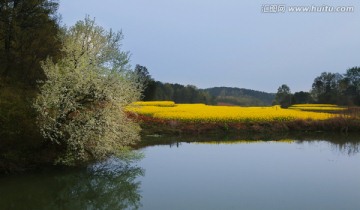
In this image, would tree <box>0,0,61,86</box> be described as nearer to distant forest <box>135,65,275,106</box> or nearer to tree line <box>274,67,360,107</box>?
distant forest <box>135,65,275,106</box>

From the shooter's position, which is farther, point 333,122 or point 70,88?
point 333,122

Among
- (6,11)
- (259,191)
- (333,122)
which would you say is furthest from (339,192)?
(333,122)

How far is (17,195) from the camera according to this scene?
11.2 meters

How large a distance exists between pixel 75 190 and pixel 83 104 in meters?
3.46

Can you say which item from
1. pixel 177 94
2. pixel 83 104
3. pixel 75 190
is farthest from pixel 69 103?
pixel 177 94

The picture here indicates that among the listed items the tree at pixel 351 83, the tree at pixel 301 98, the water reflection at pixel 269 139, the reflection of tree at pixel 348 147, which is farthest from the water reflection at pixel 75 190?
the tree at pixel 351 83

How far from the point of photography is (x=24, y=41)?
1684 cm

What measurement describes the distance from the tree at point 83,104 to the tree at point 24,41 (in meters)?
1.83

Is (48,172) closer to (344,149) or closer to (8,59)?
(8,59)

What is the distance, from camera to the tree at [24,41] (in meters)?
16.2

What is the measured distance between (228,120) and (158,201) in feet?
69.0

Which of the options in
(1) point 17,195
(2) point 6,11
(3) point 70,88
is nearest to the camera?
(1) point 17,195

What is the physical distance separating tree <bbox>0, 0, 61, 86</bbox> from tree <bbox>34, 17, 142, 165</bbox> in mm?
1829

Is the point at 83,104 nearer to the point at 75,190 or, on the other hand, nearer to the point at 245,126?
the point at 75,190
